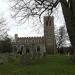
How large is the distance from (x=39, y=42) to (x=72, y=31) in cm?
9920

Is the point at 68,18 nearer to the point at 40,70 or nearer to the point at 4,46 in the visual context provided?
the point at 40,70

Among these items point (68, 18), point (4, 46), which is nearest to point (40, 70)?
point (68, 18)

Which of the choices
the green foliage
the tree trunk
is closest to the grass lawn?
the tree trunk

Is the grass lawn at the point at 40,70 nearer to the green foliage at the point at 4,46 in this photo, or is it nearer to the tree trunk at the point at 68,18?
the tree trunk at the point at 68,18

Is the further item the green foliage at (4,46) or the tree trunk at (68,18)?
the green foliage at (4,46)

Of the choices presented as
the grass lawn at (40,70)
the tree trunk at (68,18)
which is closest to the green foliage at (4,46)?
the grass lawn at (40,70)

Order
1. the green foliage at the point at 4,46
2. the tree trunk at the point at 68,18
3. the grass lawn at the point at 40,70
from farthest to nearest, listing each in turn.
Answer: the green foliage at the point at 4,46
the tree trunk at the point at 68,18
the grass lawn at the point at 40,70

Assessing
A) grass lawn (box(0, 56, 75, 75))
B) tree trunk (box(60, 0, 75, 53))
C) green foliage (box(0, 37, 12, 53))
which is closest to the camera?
grass lawn (box(0, 56, 75, 75))

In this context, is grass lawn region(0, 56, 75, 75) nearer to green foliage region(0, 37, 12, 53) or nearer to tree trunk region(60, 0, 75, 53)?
tree trunk region(60, 0, 75, 53)

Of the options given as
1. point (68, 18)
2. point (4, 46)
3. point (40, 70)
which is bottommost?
point (40, 70)

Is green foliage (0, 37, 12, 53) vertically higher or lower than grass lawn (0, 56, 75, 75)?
higher

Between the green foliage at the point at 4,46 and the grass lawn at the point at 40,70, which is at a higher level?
the green foliage at the point at 4,46

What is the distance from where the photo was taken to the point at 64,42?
85812 millimetres

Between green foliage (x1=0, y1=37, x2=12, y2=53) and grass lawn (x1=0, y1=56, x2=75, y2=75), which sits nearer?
grass lawn (x1=0, y1=56, x2=75, y2=75)
